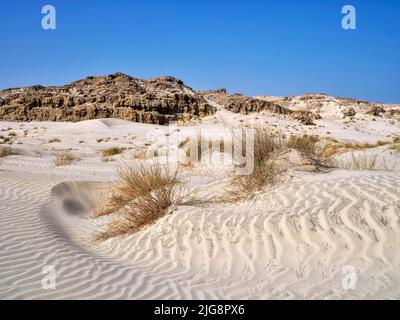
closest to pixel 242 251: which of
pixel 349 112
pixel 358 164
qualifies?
pixel 358 164

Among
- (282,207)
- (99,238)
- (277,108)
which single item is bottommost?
(99,238)

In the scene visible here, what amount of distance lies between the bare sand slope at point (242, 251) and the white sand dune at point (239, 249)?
A: 12 mm

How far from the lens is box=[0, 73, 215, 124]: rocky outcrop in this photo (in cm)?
3656

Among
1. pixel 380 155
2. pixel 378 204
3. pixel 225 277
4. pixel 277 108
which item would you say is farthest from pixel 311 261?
pixel 277 108

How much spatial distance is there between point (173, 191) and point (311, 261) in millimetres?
3233

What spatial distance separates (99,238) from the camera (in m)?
6.14

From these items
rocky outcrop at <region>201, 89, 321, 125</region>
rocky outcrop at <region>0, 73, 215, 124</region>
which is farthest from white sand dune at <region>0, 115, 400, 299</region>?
rocky outcrop at <region>0, 73, 215, 124</region>

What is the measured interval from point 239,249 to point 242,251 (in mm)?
67

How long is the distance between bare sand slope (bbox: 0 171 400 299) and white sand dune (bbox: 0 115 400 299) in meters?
0.01

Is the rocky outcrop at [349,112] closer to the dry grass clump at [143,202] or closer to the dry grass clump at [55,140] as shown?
the dry grass clump at [55,140]

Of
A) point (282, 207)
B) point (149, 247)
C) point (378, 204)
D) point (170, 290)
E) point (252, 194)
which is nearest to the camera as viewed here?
point (170, 290)

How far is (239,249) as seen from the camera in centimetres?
476
